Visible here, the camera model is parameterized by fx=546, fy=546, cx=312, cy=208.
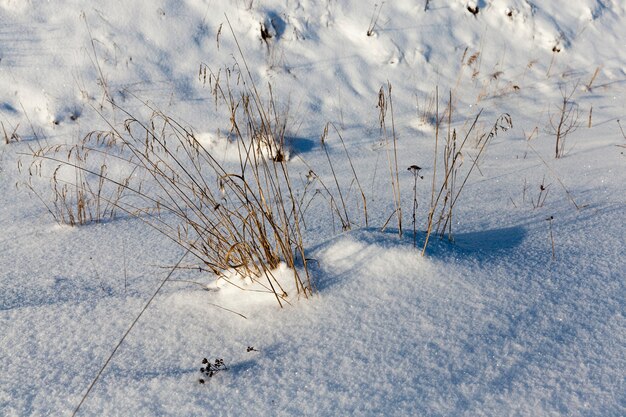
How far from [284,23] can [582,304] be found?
9.79ft

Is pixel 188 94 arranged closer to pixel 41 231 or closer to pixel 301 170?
pixel 301 170

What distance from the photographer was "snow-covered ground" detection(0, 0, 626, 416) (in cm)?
116

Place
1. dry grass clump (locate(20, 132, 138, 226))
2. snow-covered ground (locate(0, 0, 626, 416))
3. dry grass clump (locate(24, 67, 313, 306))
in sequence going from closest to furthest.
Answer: snow-covered ground (locate(0, 0, 626, 416)) → dry grass clump (locate(24, 67, 313, 306)) → dry grass clump (locate(20, 132, 138, 226))

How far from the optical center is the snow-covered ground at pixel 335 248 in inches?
45.8

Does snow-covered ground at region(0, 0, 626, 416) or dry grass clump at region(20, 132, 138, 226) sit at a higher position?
snow-covered ground at region(0, 0, 626, 416)

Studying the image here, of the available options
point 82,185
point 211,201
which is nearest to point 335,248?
point 211,201

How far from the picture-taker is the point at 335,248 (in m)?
1.60

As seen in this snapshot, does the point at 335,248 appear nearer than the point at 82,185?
Yes

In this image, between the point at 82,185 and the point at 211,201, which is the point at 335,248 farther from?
the point at 82,185

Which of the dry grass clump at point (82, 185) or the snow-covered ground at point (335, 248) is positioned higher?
the snow-covered ground at point (335, 248)

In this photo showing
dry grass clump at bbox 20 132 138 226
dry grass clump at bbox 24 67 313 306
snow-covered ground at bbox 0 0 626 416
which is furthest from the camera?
dry grass clump at bbox 20 132 138 226

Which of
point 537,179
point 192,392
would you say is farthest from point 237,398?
point 537,179

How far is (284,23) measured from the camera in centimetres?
379

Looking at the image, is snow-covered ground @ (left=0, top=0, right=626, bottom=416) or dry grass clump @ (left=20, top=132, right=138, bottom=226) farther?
dry grass clump @ (left=20, top=132, right=138, bottom=226)
